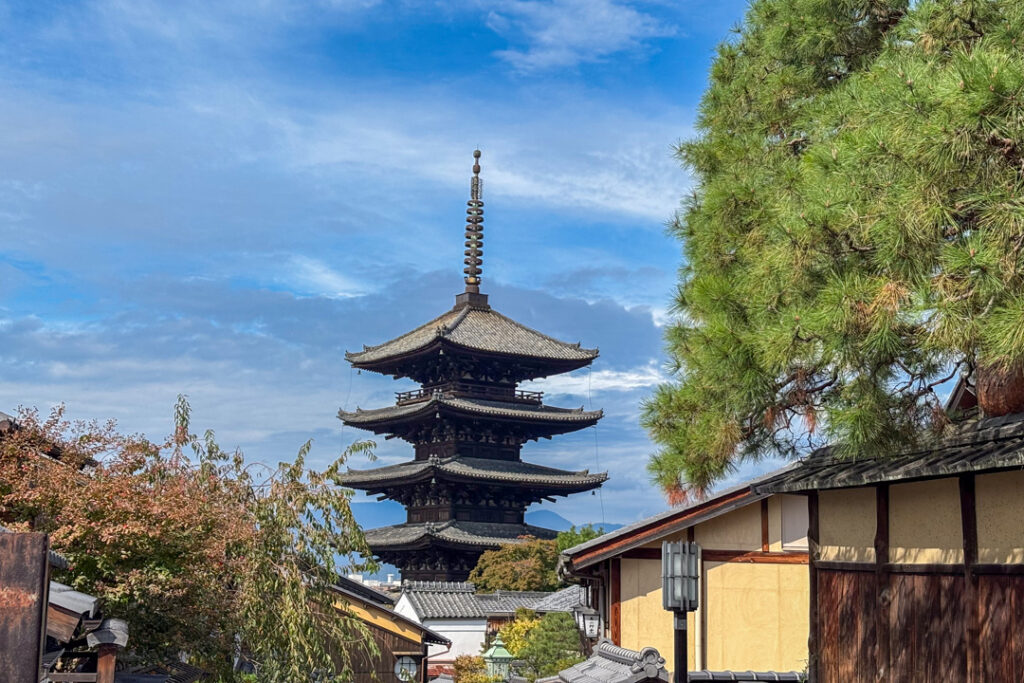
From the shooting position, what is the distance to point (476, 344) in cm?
4362

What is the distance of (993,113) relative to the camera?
6781 mm

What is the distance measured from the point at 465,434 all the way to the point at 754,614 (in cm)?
2917

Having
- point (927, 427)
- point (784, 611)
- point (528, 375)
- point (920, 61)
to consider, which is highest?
point (528, 375)

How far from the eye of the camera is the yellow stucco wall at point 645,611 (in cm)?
1612

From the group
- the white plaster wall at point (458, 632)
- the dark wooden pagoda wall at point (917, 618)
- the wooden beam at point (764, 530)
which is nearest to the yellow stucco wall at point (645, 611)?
the wooden beam at point (764, 530)

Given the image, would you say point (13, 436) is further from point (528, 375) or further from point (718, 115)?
point (528, 375)

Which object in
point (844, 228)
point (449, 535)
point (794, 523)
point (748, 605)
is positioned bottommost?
point (748, 605)

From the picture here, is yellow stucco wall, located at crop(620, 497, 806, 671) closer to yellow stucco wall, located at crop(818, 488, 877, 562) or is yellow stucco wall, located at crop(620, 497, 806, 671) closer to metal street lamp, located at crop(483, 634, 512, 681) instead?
yellow stucco wall, located at crop(818, 488, 877, 562)

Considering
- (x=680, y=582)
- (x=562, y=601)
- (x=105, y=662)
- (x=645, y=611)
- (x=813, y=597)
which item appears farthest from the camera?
(x=562, y=601)

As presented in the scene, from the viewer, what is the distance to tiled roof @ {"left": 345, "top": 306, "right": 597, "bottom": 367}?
43781 mm

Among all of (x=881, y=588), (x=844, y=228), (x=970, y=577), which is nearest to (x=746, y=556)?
(x=881, y=588)

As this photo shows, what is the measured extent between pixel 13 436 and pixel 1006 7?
11.5 meters

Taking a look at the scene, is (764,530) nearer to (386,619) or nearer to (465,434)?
(386,619)

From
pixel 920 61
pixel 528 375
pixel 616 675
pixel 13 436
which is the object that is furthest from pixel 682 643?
pixel 528 375
